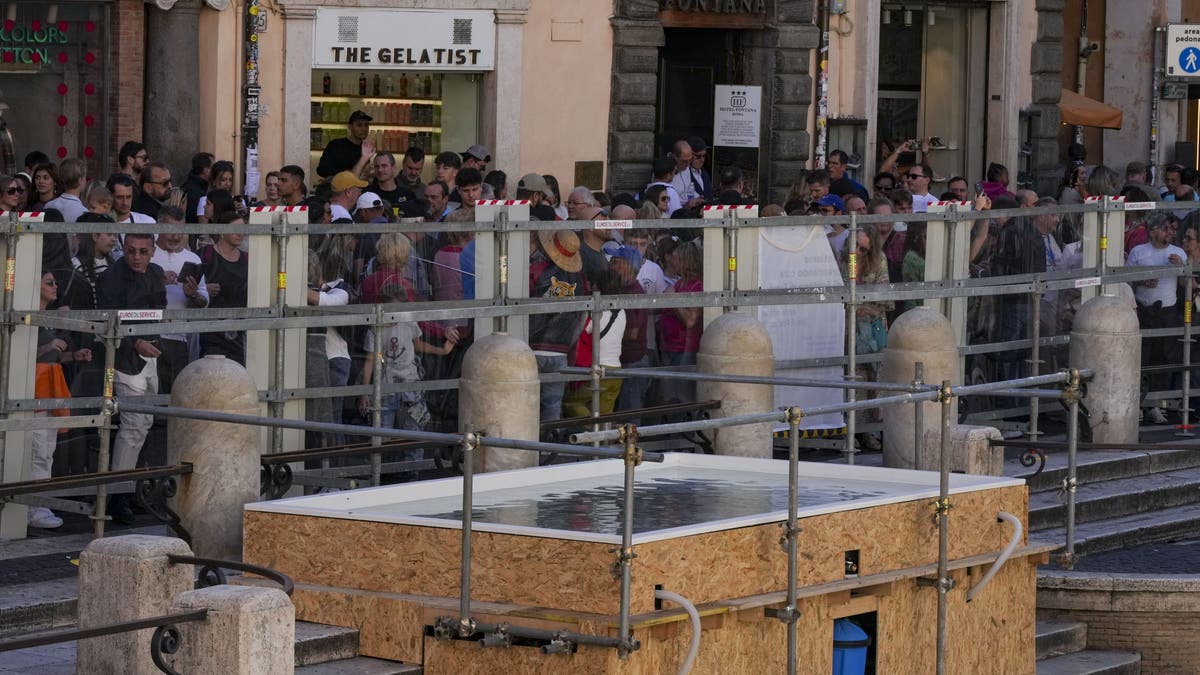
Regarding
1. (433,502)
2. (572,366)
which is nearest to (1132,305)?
(572,366)

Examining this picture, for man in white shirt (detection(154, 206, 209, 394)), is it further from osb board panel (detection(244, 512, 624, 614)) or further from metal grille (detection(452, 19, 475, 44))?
metal grille (detection(452, 19, 475, 44))

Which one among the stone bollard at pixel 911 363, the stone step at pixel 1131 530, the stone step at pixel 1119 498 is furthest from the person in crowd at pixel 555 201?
the stone step at pixel 1131 530

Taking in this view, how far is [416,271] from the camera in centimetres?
1449

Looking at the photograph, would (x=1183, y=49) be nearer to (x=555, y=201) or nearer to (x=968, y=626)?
(x=555, y=201)

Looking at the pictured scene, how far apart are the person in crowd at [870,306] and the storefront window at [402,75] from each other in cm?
898

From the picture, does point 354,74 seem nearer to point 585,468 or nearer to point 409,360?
point 409,360

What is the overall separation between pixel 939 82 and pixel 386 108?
32.4 feet

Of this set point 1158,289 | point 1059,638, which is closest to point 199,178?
point 1158,289

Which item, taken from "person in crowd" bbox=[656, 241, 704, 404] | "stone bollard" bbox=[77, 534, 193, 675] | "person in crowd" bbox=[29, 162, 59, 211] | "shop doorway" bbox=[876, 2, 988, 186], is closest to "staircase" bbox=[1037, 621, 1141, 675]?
"person in crowd" bbox=[656, 241, 704, 404]

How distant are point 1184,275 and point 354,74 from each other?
9216mm

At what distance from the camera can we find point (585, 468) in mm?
12477

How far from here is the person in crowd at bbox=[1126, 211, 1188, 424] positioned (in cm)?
1927

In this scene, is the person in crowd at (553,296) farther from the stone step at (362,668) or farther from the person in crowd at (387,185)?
the stone step at (362,668)

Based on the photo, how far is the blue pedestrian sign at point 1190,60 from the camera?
116ft
